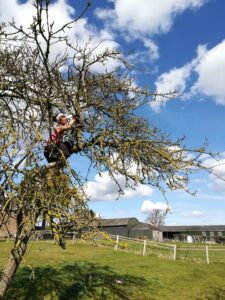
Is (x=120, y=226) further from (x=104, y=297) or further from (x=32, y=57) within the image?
(x=32, y=57)

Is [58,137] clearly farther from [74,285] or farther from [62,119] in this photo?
[74,285]

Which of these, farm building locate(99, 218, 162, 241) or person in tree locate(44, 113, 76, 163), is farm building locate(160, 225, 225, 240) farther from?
person in tree locate(44, 113, 76, 163)

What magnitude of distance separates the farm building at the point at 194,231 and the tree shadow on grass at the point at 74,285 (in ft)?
298

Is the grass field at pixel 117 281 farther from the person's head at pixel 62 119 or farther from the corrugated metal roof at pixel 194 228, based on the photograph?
the corrugated metal roof at pixel 194 228

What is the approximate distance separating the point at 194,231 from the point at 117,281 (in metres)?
97.8

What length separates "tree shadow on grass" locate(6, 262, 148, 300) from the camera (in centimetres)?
1289

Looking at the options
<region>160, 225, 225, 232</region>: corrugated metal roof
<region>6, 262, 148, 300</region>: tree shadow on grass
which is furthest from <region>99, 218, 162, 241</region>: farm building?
<region>6, 262, 148, 300</region>: tree shadow on grass

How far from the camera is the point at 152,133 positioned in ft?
29.1

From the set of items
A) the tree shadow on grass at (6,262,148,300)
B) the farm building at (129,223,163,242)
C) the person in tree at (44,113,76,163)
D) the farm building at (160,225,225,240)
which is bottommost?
the tree shadow on grass at (6,262,148,300)

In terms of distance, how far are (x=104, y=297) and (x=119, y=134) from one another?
7.62 m

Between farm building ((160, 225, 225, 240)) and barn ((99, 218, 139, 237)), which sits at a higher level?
farm building ((160, 225, 225, 240))

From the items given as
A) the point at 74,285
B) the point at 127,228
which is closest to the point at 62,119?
the point at 74,285

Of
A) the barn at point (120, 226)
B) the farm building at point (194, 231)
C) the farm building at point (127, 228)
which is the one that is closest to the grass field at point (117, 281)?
the barn at point (120, 226)

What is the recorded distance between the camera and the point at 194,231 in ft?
357
